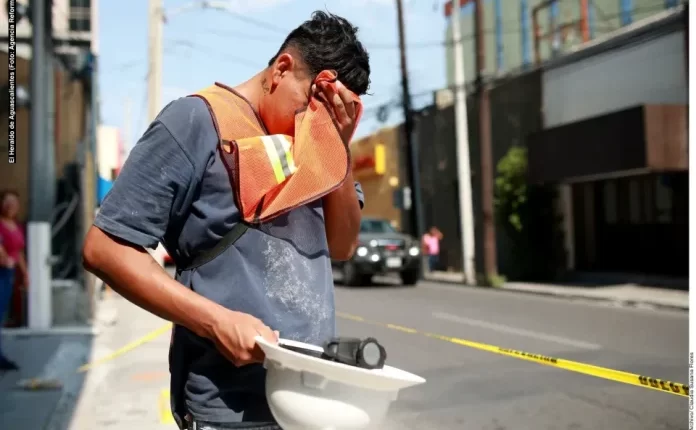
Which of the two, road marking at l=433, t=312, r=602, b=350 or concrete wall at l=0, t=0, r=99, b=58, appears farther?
concrete wall at l=0, t=0, r=99, b=58

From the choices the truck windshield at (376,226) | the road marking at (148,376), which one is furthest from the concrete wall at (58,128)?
the truck windshield at (376,226)

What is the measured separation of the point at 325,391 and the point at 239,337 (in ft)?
0.67

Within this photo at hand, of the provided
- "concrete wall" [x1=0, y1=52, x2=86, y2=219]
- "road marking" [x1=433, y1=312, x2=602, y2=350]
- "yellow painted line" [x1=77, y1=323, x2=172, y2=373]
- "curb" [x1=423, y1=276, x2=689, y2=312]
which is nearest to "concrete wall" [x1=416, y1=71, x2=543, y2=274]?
"curb" [x1=423, y1=276, x2=689, y2=312]

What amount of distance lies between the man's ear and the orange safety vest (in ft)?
0.30

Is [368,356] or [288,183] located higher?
[288,183]

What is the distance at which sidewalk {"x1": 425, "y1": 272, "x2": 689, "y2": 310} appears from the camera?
13.4 m

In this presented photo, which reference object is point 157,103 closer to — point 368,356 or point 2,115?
point 2,115

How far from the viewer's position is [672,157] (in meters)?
14.8

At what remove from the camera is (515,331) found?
995 cm

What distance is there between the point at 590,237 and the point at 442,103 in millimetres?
9238

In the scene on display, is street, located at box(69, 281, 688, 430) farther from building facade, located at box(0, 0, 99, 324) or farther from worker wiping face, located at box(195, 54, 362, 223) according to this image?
worker wiping face, located at box(195, 54, 362, 223)

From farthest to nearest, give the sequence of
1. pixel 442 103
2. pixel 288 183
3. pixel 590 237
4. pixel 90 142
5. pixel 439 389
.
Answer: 1. pixel 442 103
2. pixel 590 237
3. pixel 90 142
4. pixel 439 389
5. pixel 288 183

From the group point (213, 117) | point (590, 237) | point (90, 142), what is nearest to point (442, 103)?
point (590, 237)

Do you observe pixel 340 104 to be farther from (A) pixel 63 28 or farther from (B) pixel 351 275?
(B) pixel 351 275
